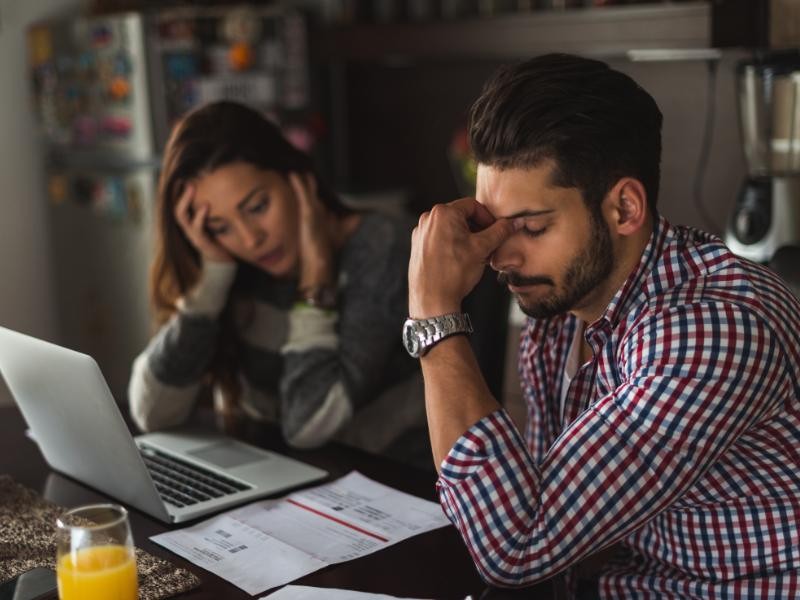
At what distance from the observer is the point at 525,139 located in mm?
1291

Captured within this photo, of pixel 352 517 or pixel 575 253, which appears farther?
pixel 352 517

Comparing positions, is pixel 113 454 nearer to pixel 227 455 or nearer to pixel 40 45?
pixel 227 455

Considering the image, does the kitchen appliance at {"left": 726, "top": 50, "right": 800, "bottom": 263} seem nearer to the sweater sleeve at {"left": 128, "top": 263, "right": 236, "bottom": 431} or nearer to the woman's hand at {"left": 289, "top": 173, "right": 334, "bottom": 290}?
the woman's hand at {"left": 289, "top": 173, "right": 334, "bottom": 290}

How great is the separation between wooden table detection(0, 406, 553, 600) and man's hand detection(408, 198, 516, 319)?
0.93 feet

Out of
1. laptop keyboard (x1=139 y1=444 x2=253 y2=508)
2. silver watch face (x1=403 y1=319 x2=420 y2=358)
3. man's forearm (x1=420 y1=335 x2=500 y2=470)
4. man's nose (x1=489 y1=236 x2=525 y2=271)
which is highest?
man's nose (x1=489 y1=236 x2=525 y2=271)

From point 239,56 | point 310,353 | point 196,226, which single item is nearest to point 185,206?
point 196,226

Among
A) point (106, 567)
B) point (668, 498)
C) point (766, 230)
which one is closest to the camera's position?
point (106, 567)

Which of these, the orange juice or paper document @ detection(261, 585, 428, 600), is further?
paper document @ detection(261, 585, 428, 600)

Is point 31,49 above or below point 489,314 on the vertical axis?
above

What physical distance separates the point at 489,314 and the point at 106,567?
933 millimetres

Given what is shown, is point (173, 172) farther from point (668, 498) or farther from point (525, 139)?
point (668, 498)

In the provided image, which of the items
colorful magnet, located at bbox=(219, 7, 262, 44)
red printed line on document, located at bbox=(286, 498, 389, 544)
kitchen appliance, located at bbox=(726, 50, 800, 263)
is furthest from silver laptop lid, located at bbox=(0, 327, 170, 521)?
colorful magnet, located at bbox=(219, 7, 262, 44)

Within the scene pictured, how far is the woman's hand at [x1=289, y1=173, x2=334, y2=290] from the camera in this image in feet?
6.50

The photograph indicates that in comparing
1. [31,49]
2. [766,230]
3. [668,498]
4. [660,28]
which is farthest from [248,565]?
[31,49]
